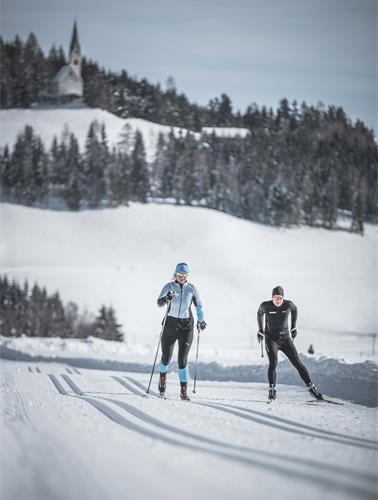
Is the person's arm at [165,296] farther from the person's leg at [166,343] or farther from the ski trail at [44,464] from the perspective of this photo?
the ski trail at [44,464]

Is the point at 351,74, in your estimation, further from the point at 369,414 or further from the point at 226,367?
the point at 369,414

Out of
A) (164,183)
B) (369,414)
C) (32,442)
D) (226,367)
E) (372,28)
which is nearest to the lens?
(32,442)

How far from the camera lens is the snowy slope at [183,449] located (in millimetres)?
4133

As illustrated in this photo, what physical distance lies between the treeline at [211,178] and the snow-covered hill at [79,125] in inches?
436

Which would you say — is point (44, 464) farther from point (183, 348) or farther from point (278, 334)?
point (278, 334)

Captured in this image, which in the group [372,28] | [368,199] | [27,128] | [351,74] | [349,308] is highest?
[27,128]

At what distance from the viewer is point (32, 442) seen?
5.54 m

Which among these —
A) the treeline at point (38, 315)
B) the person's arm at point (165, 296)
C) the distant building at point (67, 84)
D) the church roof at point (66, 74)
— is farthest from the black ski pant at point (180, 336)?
the church roof at point (66, 74)

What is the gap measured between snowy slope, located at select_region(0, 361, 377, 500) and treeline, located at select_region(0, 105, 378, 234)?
9076 centimetres

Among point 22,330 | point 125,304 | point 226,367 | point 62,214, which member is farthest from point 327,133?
point 226,367

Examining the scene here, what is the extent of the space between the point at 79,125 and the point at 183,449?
13671 centimetres

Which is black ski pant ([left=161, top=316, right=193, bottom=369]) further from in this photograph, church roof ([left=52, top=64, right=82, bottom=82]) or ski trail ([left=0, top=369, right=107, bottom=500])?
church roof ([left=52, top=64, right=82, bottom=82])

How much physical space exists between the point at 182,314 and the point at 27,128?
10729 cm

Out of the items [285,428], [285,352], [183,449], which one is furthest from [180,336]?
[183,449]
